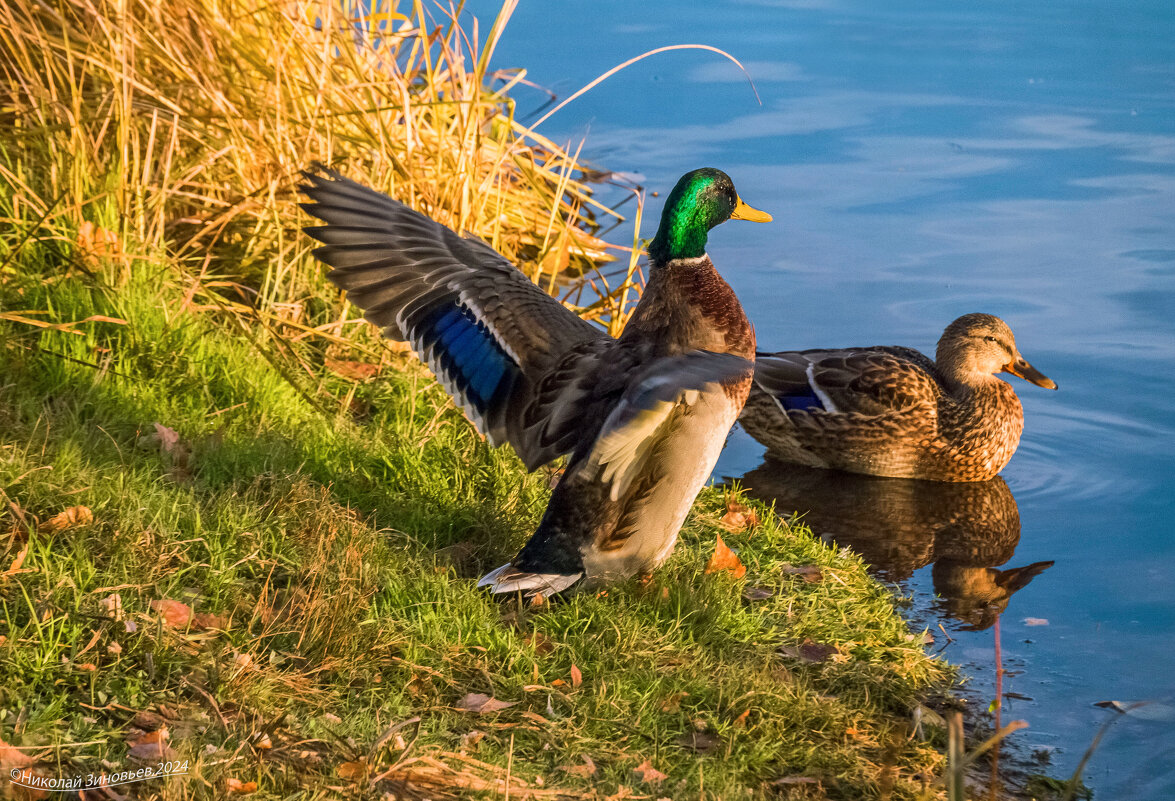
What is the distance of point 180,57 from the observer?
5051mm

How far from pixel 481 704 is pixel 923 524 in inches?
97.4

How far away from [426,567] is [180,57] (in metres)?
2.78

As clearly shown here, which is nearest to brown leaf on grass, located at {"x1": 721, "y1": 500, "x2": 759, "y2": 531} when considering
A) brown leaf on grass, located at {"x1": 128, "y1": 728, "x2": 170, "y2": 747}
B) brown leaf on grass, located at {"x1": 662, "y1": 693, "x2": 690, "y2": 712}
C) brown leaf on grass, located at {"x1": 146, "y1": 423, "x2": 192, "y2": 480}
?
brown leaf on grass, located at {"x1": 662, "y1": 693, "x2": 690, "y2": 712}

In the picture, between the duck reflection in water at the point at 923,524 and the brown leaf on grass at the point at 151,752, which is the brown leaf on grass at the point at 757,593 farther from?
the brown leaf on grass at the point at 151,752

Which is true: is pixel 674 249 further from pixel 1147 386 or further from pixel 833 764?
pixel 1147 386

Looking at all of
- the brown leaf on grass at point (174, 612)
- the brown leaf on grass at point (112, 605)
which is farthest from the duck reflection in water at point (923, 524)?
the brown leaf on grass at point (112, 605)

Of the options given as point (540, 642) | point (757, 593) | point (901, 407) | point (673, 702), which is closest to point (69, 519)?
point (540, 642)

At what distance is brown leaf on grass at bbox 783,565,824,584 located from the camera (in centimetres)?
391

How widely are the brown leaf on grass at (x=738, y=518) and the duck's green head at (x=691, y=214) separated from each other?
116 centimetres

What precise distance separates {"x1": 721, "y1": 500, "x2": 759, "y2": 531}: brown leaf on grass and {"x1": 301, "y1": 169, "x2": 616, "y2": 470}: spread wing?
997 millimetres

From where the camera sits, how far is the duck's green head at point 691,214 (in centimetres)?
348

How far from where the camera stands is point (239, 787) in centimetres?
244

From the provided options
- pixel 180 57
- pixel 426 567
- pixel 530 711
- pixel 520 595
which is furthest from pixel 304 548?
pixel 180 57

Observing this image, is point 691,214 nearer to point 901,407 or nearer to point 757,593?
point 757,593
